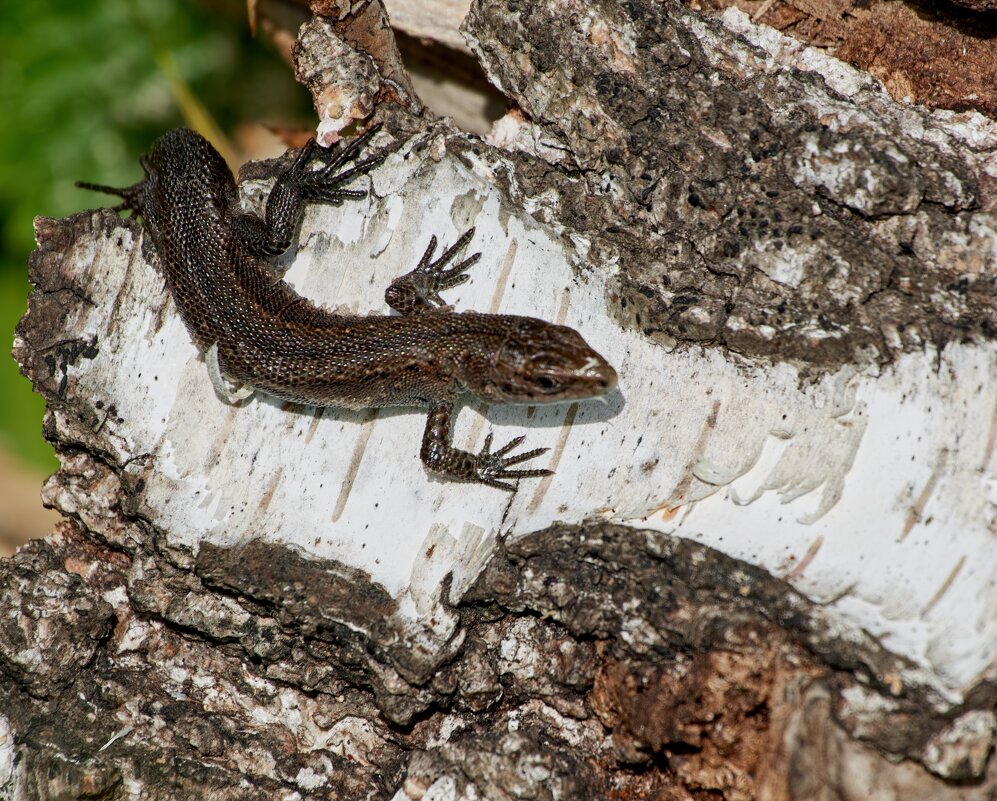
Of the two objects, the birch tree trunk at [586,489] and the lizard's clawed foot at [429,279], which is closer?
the birch tree trunk at [586,489]

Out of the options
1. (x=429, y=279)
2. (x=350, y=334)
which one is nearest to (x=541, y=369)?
(x=429, y=279)

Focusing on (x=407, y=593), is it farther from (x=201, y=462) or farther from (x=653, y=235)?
(x=653, y=235)

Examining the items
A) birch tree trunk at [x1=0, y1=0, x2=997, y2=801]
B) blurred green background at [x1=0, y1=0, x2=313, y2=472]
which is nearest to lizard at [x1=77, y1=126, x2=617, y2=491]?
birch tree trunk at [x1=0, y1=0, x2=997, y2=801]

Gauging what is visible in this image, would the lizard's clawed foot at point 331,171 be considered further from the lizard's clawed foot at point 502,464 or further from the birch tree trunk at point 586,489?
the lizard's clawed foot at point 502,464

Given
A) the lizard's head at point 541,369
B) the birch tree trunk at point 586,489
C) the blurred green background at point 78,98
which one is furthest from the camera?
the blurred green background at point 78,98

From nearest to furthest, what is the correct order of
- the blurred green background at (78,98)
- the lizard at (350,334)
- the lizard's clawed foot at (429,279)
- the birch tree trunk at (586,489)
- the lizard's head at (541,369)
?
the birch tree trunk at (586,489), the lizard's head at (541,369), the lizard at (350,334), the lizard's clawed foot at (429,279), the blurred green background at (78,98)

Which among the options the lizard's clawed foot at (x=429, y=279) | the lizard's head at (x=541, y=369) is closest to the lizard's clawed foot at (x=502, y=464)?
the lizard's head at (x=541, y=369)

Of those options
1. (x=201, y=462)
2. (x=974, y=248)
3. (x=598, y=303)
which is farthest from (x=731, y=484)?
(x=201, y=462)
